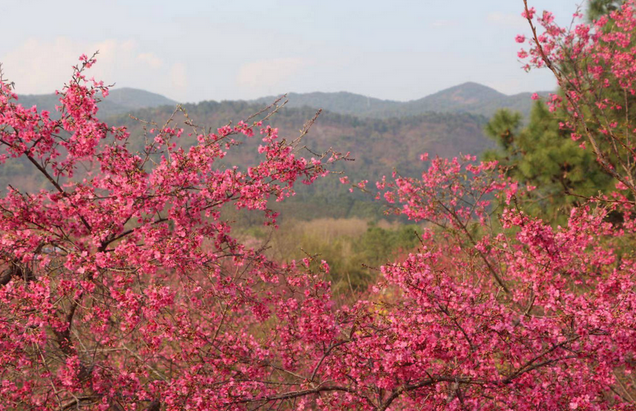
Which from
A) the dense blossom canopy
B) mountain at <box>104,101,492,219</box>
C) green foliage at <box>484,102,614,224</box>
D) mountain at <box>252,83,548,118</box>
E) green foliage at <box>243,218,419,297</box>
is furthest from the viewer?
mountain at <box>252,83,548,118</box>

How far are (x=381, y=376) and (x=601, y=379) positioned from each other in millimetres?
1232

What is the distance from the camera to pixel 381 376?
9.04 ft

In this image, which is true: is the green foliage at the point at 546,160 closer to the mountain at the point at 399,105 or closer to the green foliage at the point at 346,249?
the green foliage at the point at 346,249

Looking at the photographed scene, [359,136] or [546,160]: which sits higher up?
[359,136]

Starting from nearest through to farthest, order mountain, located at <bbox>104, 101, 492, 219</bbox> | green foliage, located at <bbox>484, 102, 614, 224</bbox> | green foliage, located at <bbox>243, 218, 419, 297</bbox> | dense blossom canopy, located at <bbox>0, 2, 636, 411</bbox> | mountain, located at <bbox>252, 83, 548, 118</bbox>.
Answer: dense blossom canopy, located at <bbox>0, 2, 636, 411</bbox>
green foliage, located at <bbox>484, 102, 614, 224</bbox>
green foliage, located at <bbox>243, 218, 419, 297</bbox>
mountain, located at <bbox>104, 101, 492, 219</bbox>
mountain, located at <bbox>252, 83, 548, 118</bbox>

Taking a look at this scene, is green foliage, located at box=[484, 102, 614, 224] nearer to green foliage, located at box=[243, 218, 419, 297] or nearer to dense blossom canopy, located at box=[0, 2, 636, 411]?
green foliage, located at box=[243, 218, 419, 297]

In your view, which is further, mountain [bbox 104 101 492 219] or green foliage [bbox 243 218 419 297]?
mountain [bbox 104 101 492 219]

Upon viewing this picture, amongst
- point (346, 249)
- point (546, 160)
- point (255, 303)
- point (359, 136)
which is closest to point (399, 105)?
point (359, 136)

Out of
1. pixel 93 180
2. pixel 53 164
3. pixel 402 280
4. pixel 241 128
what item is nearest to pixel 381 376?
pixel 402 280

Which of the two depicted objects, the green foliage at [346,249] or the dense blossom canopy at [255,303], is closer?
the dense blossom canopy at [255,303]

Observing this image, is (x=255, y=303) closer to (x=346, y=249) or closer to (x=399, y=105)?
(x=346, y=249)

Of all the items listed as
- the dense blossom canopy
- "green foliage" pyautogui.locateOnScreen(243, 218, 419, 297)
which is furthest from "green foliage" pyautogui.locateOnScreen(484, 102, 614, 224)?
the dense blossom canopy

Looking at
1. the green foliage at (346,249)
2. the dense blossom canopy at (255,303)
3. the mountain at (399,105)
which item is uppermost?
the mountain at (399,105)

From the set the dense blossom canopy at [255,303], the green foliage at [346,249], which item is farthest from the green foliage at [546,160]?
the dense blossom canopy at [255,303]
